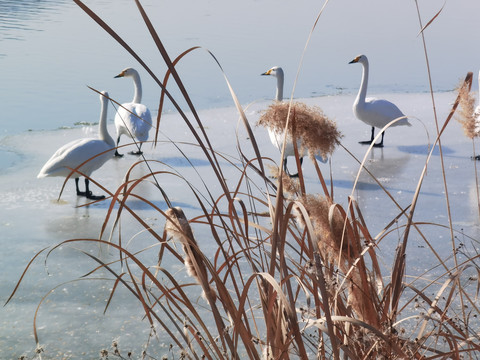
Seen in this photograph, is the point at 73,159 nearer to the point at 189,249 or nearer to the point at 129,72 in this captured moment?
the point at 129,72

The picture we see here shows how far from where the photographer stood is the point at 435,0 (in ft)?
61.2

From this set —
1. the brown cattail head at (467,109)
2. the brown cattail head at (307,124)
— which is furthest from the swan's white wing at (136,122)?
the brown cattail head at (307,124)

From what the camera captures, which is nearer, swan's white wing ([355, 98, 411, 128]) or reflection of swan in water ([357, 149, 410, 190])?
reflection of swan in water ([357, 149, 410, 190])

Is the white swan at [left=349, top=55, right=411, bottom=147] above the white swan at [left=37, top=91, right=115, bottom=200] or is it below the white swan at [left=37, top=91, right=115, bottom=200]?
above

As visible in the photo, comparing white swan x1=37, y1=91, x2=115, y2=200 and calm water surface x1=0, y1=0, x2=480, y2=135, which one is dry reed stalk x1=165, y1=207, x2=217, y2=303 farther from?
calm water surface x1=0, y1=0, x2=480, y2=135

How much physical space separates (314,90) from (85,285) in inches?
229

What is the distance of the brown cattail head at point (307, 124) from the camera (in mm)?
1139

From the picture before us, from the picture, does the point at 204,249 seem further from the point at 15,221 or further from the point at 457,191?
the point at 457,191

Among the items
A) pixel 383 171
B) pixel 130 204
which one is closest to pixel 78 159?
pixel 130 204

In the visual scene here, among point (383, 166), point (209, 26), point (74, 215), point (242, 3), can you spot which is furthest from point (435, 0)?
point (74, 215)

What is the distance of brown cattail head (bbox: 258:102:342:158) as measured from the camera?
44.8 inches

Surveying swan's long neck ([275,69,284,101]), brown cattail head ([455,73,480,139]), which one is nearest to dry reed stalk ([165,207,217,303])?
brown cattail head ([455,73,480,139])

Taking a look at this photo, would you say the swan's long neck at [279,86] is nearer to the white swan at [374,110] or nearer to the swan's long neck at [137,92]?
the white swan at [374,110]

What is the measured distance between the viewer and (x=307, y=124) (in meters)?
1.15
